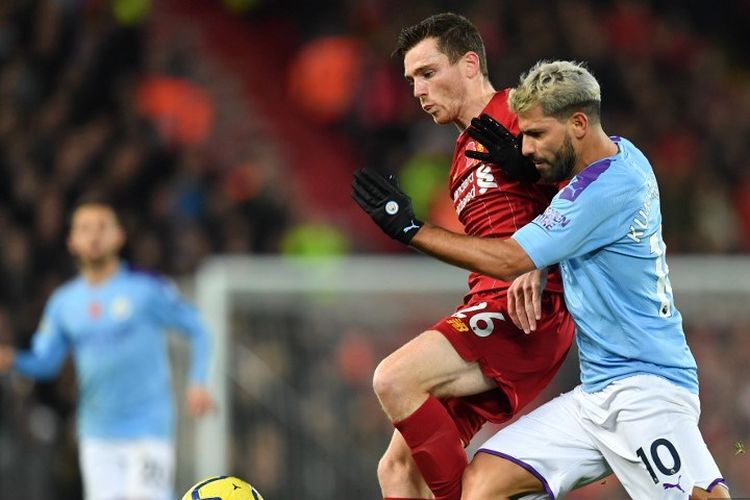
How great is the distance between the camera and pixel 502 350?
5.23 m

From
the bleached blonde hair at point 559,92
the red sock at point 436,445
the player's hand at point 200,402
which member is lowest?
the player's hand at point 200,402

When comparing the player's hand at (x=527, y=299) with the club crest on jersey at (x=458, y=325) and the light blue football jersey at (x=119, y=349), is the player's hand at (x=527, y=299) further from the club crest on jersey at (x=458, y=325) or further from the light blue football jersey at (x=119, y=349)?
the light blue football jersey at (x=119, y=349)

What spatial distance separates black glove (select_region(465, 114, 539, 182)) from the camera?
16.7ft

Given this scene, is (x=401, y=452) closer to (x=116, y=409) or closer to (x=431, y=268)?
(x=116, y=409)

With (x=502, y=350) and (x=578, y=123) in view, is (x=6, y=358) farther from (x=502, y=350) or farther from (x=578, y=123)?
(x=578, y=123)

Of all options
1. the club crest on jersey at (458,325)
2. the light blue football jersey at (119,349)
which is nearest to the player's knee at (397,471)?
the club crest on jersey at (458,325)

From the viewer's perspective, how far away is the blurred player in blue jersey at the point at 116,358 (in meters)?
8.04

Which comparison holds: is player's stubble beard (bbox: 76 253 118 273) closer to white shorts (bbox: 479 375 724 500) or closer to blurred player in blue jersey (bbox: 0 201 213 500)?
blurred player in blue jersey (bbox: 0 201 213 500)

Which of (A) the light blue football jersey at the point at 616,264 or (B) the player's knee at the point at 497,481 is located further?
(B) the player's knee at the point at 497,481

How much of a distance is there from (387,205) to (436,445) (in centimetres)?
93

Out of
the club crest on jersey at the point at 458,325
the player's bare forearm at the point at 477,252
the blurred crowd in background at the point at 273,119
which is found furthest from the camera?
the blurred crowd in background at the point at 273,119

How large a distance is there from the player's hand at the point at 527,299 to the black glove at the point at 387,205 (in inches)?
18.5

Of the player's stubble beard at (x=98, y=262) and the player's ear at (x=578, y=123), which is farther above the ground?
the player's ear at (x=578, y=123)

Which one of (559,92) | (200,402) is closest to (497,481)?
(559,92)
